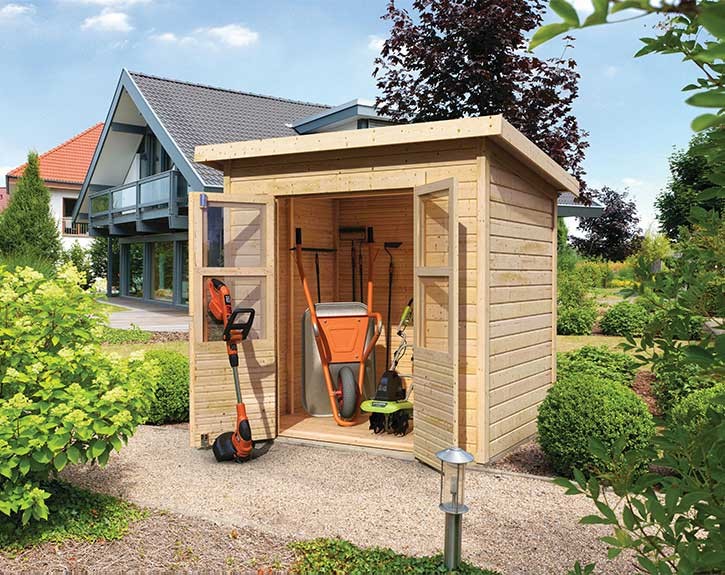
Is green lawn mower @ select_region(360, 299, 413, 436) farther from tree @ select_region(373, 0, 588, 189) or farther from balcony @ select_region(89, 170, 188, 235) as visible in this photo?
balcony @ select_region(89, 170, 188, 235)

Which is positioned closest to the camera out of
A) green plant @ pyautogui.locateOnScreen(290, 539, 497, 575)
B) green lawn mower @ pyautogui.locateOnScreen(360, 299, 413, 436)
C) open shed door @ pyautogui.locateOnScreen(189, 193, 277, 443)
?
green plant @ pyautogui.locateOnScreen(290, 539, 497, 575)

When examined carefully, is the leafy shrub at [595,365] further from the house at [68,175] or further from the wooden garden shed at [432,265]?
the house at [68,175]

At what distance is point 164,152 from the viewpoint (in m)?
18.8

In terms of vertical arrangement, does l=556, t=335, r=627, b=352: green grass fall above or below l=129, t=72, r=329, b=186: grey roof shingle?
below

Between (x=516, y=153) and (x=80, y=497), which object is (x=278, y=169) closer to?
(x=516, y=153)

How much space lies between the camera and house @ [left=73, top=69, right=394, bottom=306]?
47.2 feet

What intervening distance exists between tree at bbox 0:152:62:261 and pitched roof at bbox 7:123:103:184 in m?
8.10

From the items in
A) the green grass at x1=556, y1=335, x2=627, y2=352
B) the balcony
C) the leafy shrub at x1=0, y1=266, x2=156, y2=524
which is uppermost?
the balcony

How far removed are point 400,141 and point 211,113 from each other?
40.6 feet

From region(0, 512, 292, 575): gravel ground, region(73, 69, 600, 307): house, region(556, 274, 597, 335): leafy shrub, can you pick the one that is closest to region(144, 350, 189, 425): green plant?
region(0, 512, 292, 575): gravel ground

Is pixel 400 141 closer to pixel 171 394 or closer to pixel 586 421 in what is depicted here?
pixel 586 421

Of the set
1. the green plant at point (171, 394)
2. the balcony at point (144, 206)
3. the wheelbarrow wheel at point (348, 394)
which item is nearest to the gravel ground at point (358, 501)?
the wheelbarrow wheel at point (348, 394)

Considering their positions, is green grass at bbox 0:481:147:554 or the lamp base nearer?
the lamp base

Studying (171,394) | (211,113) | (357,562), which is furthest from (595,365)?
(211,113)
